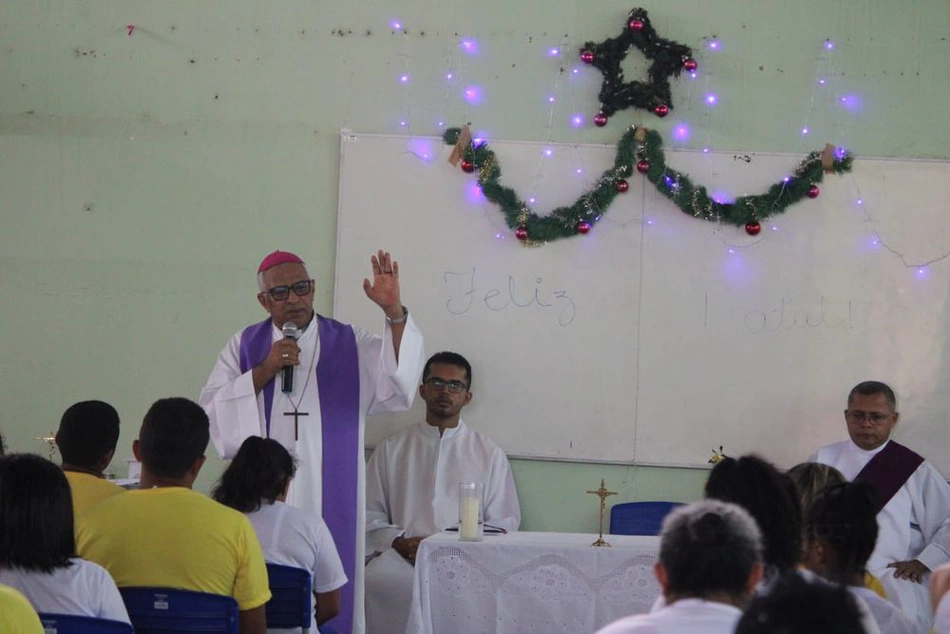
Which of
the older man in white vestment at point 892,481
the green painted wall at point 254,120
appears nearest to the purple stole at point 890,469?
the older man in white vestment at point 892,481

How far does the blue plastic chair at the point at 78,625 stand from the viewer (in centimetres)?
285

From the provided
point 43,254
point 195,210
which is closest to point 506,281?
point 195,210

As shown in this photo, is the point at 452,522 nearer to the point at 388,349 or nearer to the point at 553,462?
the point at 553,462

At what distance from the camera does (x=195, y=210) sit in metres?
6.30

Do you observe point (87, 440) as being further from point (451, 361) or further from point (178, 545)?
point (451, 361)

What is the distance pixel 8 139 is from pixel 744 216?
3771 millimetres

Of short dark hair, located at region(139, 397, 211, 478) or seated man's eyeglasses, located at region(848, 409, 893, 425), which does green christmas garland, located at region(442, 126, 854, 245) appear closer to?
seated man's eyeglasses, located at region(848, 409, 893, 425)

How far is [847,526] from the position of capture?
3.12m

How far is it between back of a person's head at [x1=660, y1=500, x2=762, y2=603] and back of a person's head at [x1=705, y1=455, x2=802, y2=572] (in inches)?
22.8

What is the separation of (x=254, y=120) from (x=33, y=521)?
369cm

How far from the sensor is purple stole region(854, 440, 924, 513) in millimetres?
5723

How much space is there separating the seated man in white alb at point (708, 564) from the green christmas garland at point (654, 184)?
→ 3.81 m

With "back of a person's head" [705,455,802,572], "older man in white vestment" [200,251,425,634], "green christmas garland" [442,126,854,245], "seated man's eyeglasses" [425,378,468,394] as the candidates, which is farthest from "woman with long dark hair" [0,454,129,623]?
"green christmas garland" [442,126,854,245]

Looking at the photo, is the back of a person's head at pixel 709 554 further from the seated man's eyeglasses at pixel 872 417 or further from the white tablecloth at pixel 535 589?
the seated man's eyeglasses at pixel 872 417
